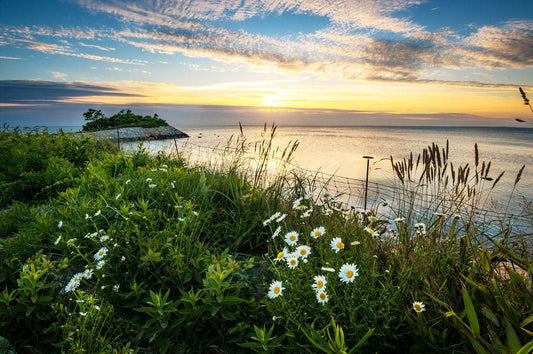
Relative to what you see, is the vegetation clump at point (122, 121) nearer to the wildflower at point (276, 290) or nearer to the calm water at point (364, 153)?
the calm water at point (364, 153)

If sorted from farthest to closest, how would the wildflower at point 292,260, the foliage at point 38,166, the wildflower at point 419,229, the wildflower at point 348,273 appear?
the foliage at point 38,166
the wildflower at point 419,229
the wildflower at point 292,260
the wildflower at point 348,273

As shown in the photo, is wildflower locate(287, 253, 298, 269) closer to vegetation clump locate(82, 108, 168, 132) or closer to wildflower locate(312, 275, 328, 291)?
wildflower locate(312, 275, 328, 291)

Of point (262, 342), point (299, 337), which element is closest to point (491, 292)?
point (299, 337)

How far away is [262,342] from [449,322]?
1.07m

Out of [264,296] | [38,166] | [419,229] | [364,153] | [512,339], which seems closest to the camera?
[512,339]

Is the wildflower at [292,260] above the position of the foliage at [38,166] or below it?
above

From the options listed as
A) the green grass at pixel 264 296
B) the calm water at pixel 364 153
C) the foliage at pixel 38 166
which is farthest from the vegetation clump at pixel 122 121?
the green grass at pixel 264 296

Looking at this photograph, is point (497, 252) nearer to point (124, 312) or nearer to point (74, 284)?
point (124, 312)

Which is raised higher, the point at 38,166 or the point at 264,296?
the point at 38,166

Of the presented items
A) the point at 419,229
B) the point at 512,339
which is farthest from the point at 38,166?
the point at 512,339

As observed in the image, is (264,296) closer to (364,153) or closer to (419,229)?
(419,229)

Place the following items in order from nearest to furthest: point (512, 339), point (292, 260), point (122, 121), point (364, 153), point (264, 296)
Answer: point (512, 339) → point (292, 260) → point (264, 296) → point (364, 153) → point (122, 121)

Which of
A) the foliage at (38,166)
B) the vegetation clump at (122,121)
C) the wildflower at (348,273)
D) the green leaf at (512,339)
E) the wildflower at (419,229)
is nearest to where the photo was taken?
A: the green leaf at (512,339)

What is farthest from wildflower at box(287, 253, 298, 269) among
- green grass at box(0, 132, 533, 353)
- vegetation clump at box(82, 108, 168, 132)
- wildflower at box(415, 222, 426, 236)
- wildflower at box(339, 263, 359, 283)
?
vegetation clump at box(82, 108, 168, 132)
